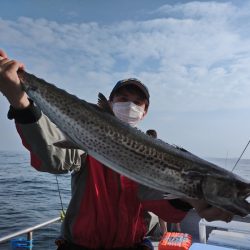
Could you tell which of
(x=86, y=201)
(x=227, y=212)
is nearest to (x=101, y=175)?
(x=86, y=201)

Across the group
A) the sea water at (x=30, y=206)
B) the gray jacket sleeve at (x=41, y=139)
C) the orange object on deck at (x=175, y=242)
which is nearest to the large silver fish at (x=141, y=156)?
the gray jacket sleeve at (x=41, y=139)

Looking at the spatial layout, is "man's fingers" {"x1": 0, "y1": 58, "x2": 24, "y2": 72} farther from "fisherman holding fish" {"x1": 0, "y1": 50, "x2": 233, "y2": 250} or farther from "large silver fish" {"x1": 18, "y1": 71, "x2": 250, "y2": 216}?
"large silver fish" {"x1": 18, "y1": 71, "x2": 250, "y2": 216}

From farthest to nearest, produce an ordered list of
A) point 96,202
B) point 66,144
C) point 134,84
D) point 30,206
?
point 30,206 → point 134,84 → point 96,202 → point 66,144

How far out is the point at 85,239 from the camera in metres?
3.44

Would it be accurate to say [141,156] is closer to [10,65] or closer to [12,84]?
[12,84]

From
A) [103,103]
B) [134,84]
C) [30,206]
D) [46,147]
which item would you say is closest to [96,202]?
[46,147]

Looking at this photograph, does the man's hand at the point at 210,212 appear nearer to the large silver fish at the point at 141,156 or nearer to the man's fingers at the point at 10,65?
the large silver fish at the point at 141,156

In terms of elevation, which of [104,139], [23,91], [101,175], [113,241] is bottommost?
[113,241]

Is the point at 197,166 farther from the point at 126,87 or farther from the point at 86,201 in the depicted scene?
the point at 126,87

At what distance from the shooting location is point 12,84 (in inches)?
116

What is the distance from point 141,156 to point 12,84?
3.97 feet

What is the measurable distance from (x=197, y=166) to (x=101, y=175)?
1.12 metres

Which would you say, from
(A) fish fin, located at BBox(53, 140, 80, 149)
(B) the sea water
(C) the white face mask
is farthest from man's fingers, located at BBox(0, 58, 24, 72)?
(B) the sea water

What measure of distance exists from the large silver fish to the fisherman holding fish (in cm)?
25
